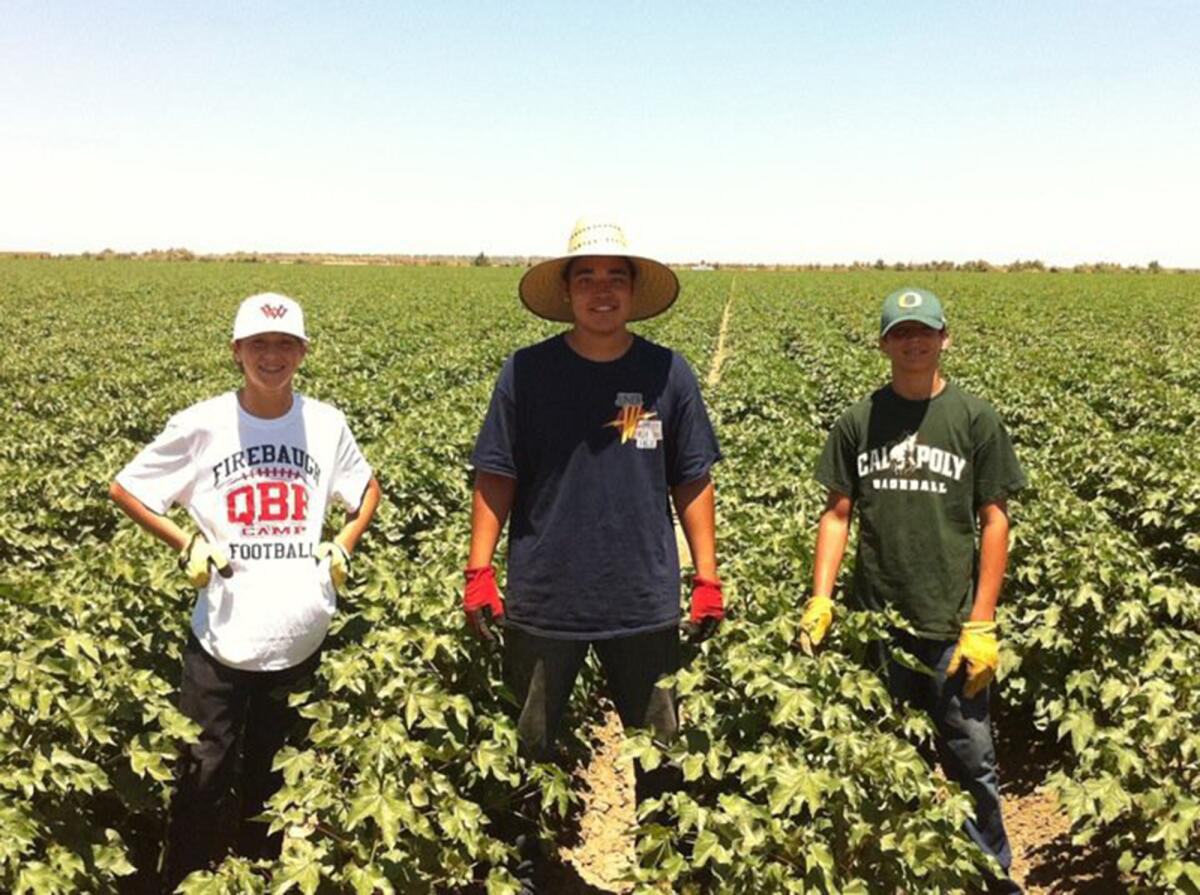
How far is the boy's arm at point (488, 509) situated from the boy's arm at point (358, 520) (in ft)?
2.12

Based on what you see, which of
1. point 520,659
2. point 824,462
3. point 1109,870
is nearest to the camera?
point 520,659

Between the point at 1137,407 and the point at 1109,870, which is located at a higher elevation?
the point at 1137,407

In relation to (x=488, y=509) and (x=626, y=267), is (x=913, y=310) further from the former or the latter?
(x=488, y=509)

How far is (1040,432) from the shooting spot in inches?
454

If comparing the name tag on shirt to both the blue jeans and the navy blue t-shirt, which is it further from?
the blue jeans

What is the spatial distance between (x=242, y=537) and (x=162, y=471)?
0.42 metres

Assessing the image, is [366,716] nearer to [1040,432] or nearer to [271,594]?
[271,594]

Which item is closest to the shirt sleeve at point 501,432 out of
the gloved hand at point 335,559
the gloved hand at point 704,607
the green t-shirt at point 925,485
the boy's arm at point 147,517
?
the gloved hand at point 335,559

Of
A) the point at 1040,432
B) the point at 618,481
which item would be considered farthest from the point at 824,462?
the point at 1040,432

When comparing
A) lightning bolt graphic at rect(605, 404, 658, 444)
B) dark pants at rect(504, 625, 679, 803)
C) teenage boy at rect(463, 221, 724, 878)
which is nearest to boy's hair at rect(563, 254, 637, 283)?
teenage boy at rect(463, 221, 724, 878)

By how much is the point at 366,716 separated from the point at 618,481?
152 cm

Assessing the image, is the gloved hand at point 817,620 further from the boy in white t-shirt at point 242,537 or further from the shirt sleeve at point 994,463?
the boy in white t-shirt at point 242,537

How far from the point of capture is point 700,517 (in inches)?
137

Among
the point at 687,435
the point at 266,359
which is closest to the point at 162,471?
the point at 266,359
